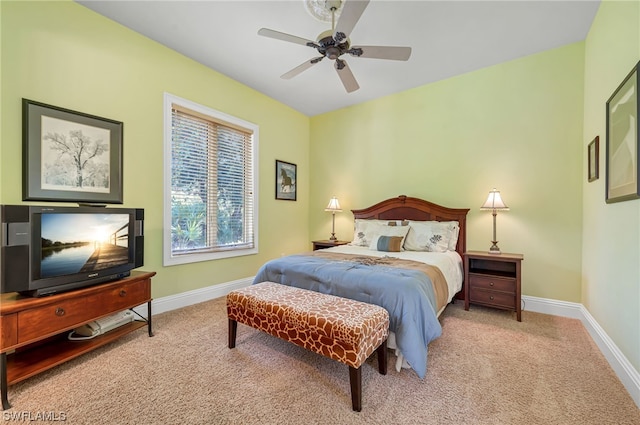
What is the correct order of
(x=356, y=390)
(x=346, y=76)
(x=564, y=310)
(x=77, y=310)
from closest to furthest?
(x=356, y=390) < (x=77, y=310) < (x=346, y=76) < (x=564, y=310)

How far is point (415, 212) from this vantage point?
3.76 metres

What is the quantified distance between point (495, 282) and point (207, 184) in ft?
11.8

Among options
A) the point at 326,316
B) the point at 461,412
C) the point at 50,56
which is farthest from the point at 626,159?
the point at 50,56

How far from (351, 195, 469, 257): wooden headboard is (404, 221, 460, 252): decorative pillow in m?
0.11

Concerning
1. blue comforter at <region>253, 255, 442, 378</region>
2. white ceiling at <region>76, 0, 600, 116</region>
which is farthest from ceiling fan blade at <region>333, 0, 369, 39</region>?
blue comforter at <region>253, 255, 442, 378</region>

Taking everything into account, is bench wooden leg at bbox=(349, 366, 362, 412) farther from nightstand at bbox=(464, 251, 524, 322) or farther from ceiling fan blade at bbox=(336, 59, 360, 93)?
ceiling fan blade at bbox=(336, 59, 360, 93)

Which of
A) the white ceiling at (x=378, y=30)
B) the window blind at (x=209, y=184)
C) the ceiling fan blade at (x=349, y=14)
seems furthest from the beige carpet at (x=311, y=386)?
the white ceiling at (x=378, y=30)

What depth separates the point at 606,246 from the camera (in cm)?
217

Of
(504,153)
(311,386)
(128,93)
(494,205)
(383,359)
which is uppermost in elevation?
(128,93)

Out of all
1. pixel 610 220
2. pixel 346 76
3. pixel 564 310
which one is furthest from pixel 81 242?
pixel 564 310

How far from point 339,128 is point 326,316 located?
3.67 metres

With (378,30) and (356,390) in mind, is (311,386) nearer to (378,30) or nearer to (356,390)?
(356,390)

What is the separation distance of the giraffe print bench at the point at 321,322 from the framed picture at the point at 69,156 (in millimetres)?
1643

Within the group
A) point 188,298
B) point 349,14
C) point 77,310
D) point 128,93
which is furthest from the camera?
point 188,298
